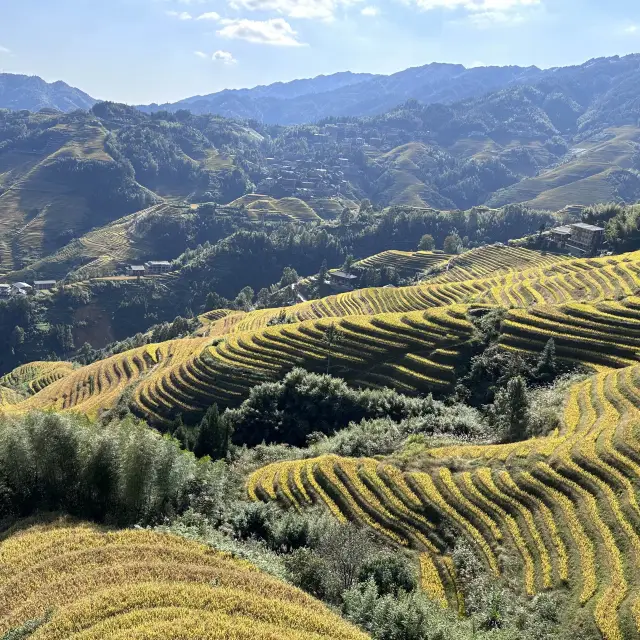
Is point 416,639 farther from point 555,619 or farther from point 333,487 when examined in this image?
point 333,487

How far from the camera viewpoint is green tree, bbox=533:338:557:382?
5041cm

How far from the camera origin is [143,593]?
18312 millimetres

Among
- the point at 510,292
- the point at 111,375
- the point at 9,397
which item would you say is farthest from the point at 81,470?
the point at 9,397

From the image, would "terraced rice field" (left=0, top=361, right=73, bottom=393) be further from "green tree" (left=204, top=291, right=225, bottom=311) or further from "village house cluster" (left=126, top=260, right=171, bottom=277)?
"village house cluster" (left=126, top=260, right=171, bottom=277)

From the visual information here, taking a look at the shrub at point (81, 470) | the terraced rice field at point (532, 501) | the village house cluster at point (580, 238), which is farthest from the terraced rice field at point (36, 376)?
the village house cluster at point (580, 238)

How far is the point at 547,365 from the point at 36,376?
101 m

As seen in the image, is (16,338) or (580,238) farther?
(16,338)

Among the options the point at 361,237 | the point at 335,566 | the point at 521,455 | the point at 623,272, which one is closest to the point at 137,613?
the point at 335,566

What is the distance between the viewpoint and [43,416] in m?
26.9

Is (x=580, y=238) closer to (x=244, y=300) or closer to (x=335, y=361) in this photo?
(x=335, y=361)

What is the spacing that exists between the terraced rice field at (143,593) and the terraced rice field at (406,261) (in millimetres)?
122044

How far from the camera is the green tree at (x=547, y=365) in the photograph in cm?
5041

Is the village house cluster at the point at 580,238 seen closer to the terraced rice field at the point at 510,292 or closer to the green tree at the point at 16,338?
the terraced rice field at the point at 510,292

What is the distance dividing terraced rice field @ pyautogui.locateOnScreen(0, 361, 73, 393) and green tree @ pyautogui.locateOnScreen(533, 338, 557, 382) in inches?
3351
